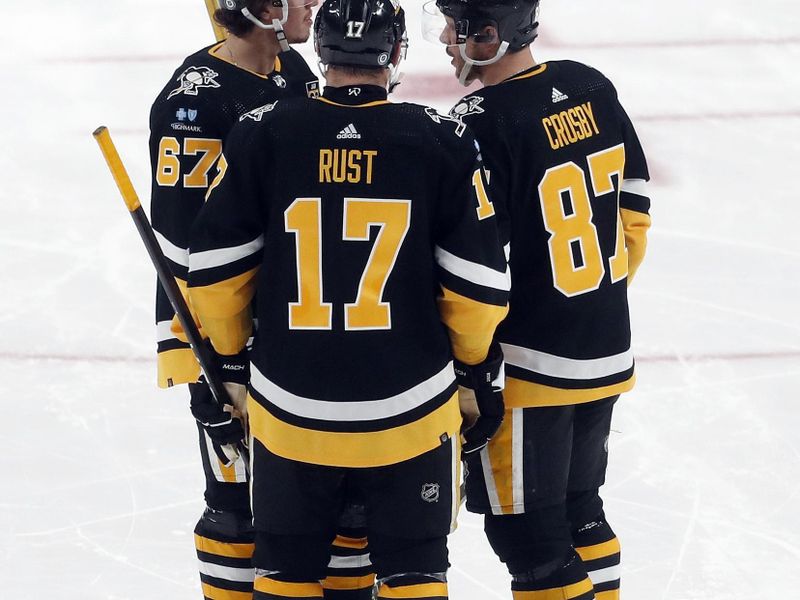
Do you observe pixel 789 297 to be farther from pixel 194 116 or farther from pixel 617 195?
pixel 194 116

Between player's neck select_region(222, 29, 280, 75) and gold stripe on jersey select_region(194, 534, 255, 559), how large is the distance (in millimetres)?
960

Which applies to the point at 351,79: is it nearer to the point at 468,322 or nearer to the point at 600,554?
the point at 468,322

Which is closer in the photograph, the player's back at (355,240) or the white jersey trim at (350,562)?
the player's back at (355,240)

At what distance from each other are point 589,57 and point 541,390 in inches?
153

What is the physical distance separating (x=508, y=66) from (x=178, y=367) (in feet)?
2.91

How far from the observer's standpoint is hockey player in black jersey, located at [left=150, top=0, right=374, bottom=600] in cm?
238

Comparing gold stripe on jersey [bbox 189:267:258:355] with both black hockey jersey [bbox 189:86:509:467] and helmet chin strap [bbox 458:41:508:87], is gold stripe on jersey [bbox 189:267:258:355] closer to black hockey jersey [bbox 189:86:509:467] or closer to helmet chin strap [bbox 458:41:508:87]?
black hockey jersey [bbox 189:86:509:467]

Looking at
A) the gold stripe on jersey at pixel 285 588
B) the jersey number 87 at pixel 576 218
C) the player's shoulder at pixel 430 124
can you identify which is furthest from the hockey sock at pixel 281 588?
the player's shoulder at pixel 430 124

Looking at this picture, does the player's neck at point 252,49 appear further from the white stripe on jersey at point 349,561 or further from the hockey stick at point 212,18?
the white stripe on jersey at point 349,561

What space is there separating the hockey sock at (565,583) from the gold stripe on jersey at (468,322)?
48cm

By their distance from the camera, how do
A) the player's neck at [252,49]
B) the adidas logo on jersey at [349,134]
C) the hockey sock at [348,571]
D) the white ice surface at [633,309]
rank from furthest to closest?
the white ice surface at [633,309], the hockey sock at [348,571], the player's neck at [252,49], the adidas logo on jersey at [349,134]

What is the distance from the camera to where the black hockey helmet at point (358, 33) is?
210 centimetres

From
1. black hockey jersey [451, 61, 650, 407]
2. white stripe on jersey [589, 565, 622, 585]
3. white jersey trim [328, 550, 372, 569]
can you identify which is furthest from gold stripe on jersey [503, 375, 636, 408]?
white jersey trim [328, 550, 372, 569]

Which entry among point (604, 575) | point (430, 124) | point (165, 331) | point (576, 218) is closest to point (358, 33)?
point (430, 124)
